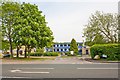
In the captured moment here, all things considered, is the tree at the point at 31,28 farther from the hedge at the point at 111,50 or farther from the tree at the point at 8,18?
the hedge at the point at 111,50

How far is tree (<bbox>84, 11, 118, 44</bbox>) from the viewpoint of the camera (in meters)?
48.7

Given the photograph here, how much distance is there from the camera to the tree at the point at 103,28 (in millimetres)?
48688

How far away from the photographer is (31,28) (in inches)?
1668

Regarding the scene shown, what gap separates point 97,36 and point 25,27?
1537 cm

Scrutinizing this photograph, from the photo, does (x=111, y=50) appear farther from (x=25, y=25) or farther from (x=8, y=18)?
(x=8, y=18)

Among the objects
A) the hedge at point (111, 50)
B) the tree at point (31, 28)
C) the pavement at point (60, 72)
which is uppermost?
the tree at point (31, 28)

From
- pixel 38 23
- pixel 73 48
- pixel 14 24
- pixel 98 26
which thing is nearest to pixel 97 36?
pixel 98 26

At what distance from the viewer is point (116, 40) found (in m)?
48.9

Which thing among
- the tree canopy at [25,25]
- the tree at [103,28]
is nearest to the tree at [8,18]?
the tree canopy at [25,25]

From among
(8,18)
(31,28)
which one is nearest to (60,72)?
(31,28)

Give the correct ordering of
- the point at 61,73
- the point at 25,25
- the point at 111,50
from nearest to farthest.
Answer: the point at 61,73, the point at 111,50, the point at 25,25

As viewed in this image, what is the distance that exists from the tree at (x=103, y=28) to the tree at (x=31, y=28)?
9.52 meters

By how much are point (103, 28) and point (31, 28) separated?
1529cm

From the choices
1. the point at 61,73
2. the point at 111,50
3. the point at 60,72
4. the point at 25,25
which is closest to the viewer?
the point at 61,73
